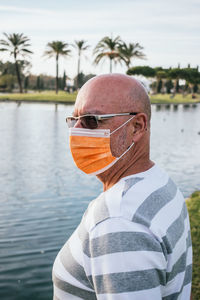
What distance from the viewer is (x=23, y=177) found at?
12.9 metres

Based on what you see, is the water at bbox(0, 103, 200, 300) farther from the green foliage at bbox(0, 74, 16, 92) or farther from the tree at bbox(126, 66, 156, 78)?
the tree at bbox(126, 66, 156, 78)

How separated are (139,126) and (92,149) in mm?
258

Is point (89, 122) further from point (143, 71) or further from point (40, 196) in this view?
point (143, 71)

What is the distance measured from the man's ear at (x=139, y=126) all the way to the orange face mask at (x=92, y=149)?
5 cm

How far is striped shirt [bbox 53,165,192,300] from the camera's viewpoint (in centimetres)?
124

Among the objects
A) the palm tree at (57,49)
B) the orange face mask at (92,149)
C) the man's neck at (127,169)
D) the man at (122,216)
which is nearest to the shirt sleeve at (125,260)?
the man at (122,216)

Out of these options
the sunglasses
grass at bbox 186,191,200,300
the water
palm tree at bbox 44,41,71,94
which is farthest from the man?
palm tree at bbox 44,41,71,94

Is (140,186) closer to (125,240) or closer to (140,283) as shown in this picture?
(125,240)

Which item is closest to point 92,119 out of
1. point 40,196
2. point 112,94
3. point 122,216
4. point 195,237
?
point 112,94

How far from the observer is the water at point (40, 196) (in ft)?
20.8

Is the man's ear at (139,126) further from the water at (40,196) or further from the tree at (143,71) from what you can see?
the tree at (143,71)

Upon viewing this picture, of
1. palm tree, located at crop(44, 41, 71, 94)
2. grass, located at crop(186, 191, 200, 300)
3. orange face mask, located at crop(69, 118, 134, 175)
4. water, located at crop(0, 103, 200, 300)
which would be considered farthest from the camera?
palm tree, located at crop(44, 41, 71, 94)

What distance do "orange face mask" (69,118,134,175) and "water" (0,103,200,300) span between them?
14.6ft

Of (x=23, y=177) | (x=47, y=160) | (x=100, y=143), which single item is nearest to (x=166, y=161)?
(x=47, y=160)
